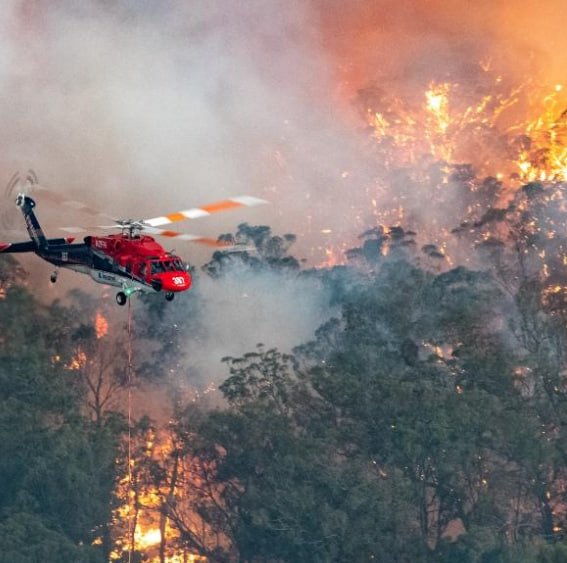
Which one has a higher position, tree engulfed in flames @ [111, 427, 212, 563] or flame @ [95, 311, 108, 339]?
flame @ [95, 311, 108, 339]

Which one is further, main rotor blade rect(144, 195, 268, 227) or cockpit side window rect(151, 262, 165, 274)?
cockpit side window rect(151, 262, 165, 274)

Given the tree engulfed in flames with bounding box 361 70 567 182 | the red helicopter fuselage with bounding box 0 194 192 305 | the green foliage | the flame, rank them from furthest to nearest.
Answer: the tree engulfed in flames with bounding box 361 70 567 182 < the flame < the green foliage < the red helicopter fuselage with bounding box 0 194 192 305

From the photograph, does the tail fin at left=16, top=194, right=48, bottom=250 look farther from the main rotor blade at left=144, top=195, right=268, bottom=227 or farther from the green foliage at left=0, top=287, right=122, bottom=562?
the green foliage at left=0, top=287, right=122, bottom=562

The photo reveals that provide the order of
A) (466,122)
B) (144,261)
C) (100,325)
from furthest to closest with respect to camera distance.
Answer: (466,122), (100,325), (144,261)

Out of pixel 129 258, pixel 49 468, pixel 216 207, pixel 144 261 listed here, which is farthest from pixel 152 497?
pixel 216 207

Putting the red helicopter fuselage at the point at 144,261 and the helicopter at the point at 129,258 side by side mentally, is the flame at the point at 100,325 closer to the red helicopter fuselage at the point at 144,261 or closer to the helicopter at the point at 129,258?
the helicopter at the point at 129,258

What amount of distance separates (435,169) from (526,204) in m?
23.7

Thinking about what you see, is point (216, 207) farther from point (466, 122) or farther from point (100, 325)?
point (466, 122)

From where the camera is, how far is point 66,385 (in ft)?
298

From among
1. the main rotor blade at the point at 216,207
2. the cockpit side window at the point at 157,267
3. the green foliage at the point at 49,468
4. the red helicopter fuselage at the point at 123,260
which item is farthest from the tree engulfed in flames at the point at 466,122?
the main rotor blade at the point at 216,207

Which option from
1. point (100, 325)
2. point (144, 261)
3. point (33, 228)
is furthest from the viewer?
point (100, 325)

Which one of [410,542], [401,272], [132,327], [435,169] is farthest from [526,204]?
[410,542]

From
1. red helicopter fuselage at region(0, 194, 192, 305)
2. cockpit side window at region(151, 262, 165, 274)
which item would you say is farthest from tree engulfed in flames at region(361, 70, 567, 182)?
cockpit side window at region(151, 262, 165, 274)

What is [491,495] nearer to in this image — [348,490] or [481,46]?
[348,490]
